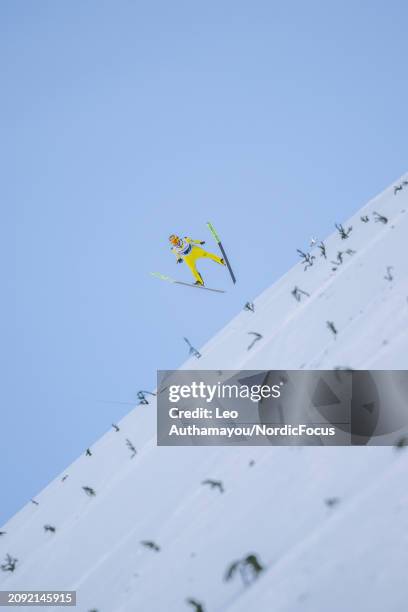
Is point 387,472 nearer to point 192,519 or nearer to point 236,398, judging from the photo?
point 192,519

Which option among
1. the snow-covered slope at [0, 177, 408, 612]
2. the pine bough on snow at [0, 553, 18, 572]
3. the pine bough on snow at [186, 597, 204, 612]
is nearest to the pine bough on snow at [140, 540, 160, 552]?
the snow-covered slope at [0, 177, 408, 612]

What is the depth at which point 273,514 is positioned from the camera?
2145mm

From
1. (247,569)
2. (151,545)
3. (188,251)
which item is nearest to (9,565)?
(151,545)

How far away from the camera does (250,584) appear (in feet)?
6.01

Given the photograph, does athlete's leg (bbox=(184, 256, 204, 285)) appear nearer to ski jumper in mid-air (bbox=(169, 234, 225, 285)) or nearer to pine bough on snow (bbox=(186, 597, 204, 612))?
ski jumper in mid-air (bbox=(169, 234, 225, 285))

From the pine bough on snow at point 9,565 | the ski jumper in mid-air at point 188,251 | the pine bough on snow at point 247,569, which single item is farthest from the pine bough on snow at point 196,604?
the ski jumper in mid-air at point 188,251

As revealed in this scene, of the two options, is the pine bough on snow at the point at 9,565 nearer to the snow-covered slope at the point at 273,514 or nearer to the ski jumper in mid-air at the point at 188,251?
the snow-covered slope at the point at 273,514

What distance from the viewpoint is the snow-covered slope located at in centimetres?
157

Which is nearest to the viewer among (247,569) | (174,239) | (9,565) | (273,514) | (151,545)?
(247,569)

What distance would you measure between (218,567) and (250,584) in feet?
1.05

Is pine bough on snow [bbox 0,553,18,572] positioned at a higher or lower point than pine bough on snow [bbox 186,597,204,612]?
higher

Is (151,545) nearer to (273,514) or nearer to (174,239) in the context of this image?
(273,514)

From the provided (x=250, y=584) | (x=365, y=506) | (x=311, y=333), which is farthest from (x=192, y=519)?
(x=311, y=333)

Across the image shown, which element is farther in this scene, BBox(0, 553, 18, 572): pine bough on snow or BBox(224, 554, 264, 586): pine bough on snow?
BBox(0, 553, 18, 572): pine bough on snow
